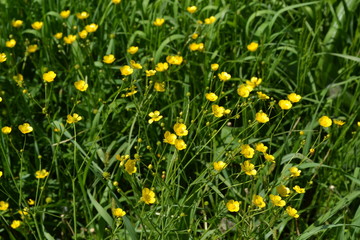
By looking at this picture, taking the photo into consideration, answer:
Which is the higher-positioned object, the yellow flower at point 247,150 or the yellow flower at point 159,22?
the yellow flower at point 159,22

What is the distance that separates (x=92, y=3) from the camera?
3.01 meters

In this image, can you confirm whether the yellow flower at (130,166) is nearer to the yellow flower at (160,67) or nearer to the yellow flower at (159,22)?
the yellow flower at (160,67)

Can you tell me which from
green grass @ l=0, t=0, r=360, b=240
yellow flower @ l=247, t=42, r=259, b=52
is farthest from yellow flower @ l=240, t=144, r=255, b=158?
yellow flower @ l=247, t=42, r=259, b=52

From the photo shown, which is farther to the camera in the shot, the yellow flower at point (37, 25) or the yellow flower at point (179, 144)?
the yellow flower at point (37, 25)

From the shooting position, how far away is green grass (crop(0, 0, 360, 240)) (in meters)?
2.08

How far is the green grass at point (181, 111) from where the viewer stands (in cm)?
208

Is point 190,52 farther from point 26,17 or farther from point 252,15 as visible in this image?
point 26,17

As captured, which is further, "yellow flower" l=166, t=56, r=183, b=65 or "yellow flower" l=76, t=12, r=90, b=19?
"yellow flower" l=76, t=12, r=90, b=19

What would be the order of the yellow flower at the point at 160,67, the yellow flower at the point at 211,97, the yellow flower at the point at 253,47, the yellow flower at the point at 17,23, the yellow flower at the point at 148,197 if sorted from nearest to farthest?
the yellow flower at the point at 148,197, the yellow flower at the point at 211,97, the yellow flower at the point at 160,67, the yellow flower at the point at 253,47, the yellow flower at the point at 17,23

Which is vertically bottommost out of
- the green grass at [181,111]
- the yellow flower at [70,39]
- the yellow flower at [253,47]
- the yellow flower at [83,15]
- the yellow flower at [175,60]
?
the green grass at [181,111]

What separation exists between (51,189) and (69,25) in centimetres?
90

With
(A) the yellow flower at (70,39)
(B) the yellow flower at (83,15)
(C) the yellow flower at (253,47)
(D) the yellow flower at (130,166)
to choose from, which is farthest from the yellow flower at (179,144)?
(B) the yellow flower at (83,15)

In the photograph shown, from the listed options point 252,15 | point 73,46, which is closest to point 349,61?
point 252,15

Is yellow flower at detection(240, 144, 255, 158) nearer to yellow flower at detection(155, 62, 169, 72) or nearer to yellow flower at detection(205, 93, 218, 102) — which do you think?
yellow flower at detection(205, 93, 218, 102)
